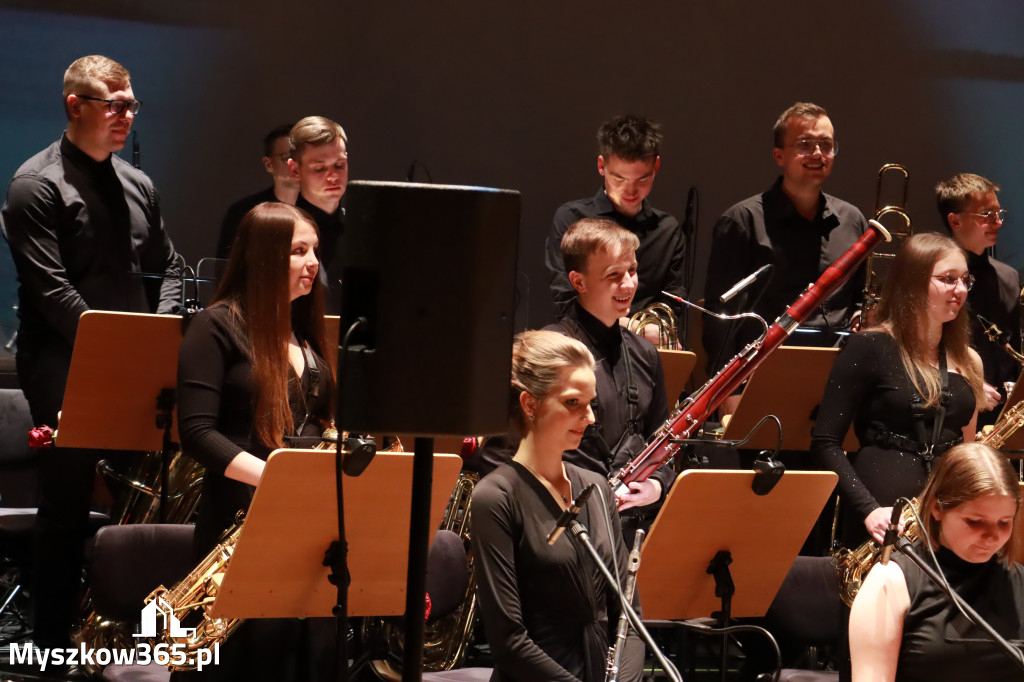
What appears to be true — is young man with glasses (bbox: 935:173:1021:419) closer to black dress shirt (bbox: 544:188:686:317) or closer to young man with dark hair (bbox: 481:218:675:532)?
black dress shirt (bbox: 544:188:686:317)

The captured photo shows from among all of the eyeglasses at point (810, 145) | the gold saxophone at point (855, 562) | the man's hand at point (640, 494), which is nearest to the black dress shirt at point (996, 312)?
the eyeglasses at point (810, 145)

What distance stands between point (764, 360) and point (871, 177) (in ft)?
9.76

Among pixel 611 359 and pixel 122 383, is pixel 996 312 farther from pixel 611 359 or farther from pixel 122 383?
pixel 122 383

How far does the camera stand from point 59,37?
17.9 feet

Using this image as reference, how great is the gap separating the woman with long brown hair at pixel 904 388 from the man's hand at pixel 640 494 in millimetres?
556

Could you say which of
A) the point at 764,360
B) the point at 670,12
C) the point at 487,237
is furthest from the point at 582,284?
the point at 670,12

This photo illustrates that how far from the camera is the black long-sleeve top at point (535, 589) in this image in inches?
95.5

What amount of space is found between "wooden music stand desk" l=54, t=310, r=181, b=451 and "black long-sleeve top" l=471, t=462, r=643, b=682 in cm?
121

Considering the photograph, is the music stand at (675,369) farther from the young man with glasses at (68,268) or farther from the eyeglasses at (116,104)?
the eyeglasses at (116,104)

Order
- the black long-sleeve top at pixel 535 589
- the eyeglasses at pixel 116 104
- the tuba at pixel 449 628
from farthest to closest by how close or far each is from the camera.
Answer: the eyeglasses at pixel 116 104, the tuba at pixel 449 628, the black long-sleeve top at pixel 535 589

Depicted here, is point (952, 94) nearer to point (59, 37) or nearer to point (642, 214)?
point (642, 214)

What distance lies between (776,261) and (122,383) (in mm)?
2255

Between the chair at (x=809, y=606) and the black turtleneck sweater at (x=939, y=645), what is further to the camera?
the chair at (x=809, y=606)

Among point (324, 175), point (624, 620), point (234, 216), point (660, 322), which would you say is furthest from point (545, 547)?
point (234, 216)
